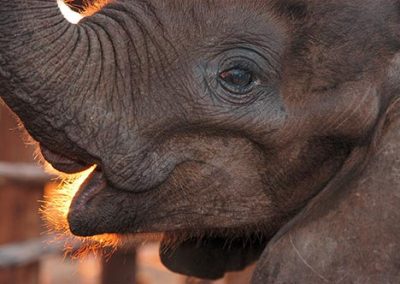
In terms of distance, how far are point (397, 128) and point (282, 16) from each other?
588 millimetres

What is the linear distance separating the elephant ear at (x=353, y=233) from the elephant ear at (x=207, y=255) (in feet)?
2.77

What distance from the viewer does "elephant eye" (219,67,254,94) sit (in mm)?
3930

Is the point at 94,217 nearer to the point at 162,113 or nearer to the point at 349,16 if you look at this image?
the point at 162,113

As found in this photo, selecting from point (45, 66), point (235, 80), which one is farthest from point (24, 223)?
point (45, 66)

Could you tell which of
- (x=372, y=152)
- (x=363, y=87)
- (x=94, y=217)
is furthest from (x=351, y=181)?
(x=94, y=217)

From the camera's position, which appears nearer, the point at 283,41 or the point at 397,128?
the point at 397,128

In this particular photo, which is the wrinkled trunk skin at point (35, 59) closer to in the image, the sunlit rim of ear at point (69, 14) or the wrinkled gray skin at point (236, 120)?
the wrinkled gray skin at point (236, 120)

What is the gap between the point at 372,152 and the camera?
12.3ft

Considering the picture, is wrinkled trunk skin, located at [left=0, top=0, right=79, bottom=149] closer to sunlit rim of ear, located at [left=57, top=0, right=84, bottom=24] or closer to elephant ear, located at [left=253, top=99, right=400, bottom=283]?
sunlit rim of ear, located at [left=57, top=0, right=84, bottom=24]

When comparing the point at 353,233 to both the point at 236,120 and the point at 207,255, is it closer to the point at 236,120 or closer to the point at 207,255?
the point at 236,120

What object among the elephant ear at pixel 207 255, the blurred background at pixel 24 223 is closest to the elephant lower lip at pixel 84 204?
the elephant ear at pixel 207 255

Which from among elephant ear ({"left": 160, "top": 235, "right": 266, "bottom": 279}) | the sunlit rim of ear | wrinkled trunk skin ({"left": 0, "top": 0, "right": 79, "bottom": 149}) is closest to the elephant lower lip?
wrinkled trunk skin ({"left": 0, "top": 0, "right": 79, "bottom": 149})

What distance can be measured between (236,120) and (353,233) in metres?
0.57

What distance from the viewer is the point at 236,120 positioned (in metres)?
3.93
